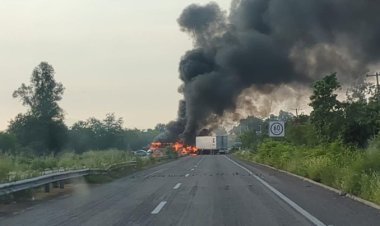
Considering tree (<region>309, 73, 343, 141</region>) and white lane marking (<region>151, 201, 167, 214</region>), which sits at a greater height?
tree (<region>309, 73, 343, 141</region>)

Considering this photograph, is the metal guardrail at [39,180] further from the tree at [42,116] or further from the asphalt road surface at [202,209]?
the tree at [42,116]

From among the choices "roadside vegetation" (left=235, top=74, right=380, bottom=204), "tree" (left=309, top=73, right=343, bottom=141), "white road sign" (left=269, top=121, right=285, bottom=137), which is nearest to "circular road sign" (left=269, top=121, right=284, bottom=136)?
"white road sign" (left=269, top=121, right=285, bottom=137)

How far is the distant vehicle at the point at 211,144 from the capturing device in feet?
285

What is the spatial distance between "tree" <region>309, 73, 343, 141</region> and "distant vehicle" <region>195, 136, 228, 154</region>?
52.8m

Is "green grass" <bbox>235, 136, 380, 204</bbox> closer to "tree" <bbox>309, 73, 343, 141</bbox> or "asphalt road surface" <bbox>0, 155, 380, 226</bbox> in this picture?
"asphalt road surface" <bbox>0, 155, 380, 226</bbox>

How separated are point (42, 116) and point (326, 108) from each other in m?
62.9

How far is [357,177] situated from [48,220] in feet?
30.1

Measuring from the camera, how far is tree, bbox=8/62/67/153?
8138cm

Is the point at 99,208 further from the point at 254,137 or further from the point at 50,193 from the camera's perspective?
the point at 254,137

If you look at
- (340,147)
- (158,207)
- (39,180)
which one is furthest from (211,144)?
(158,207)

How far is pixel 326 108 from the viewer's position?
28438mm

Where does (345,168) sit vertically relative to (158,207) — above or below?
above

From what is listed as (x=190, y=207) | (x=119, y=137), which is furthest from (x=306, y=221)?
(x=119, y=137)

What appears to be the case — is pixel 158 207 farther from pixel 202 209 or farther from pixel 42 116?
pixel 42 116
